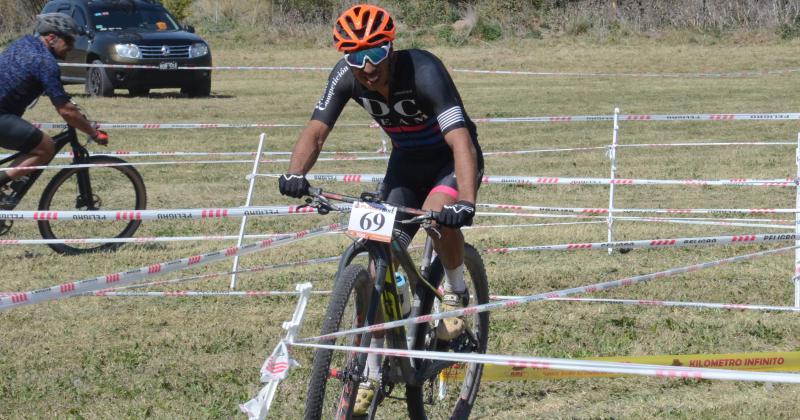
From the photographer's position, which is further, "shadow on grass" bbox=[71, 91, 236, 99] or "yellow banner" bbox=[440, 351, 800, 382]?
"shadow on grass" bbox=[71, 91, 236, 99]

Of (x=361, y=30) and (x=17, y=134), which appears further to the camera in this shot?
(x=17, y=134)

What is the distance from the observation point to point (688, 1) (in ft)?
120

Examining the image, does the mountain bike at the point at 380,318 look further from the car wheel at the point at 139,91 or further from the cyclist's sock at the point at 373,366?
the car wheel at the point at 139,91

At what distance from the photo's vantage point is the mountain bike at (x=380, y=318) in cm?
442

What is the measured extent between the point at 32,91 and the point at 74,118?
1.36ft

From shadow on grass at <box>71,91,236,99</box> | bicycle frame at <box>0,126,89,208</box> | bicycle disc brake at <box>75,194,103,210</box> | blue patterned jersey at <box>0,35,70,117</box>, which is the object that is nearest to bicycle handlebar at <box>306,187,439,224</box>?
blue patterned jersey at <box>0,35,70,117</box>

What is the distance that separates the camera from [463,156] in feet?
16.4

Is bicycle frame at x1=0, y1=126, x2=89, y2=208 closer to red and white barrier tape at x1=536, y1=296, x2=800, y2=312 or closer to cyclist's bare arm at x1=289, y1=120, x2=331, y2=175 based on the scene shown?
red and white barrier tape at x1=536, y1=296, x2=800, y2=312

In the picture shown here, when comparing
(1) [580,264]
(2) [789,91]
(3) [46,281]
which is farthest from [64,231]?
(2) [789,91]

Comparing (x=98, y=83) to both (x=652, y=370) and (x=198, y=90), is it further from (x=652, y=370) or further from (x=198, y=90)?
(x=652, y=370)

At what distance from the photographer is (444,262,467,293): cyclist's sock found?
541 cm

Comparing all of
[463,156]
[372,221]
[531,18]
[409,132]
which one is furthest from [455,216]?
[531,18]

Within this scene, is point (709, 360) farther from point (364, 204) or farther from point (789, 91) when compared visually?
point (789, 91)

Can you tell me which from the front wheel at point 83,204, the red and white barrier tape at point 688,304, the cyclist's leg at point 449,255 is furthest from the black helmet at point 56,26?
the cyclist's leg at point 449,255
